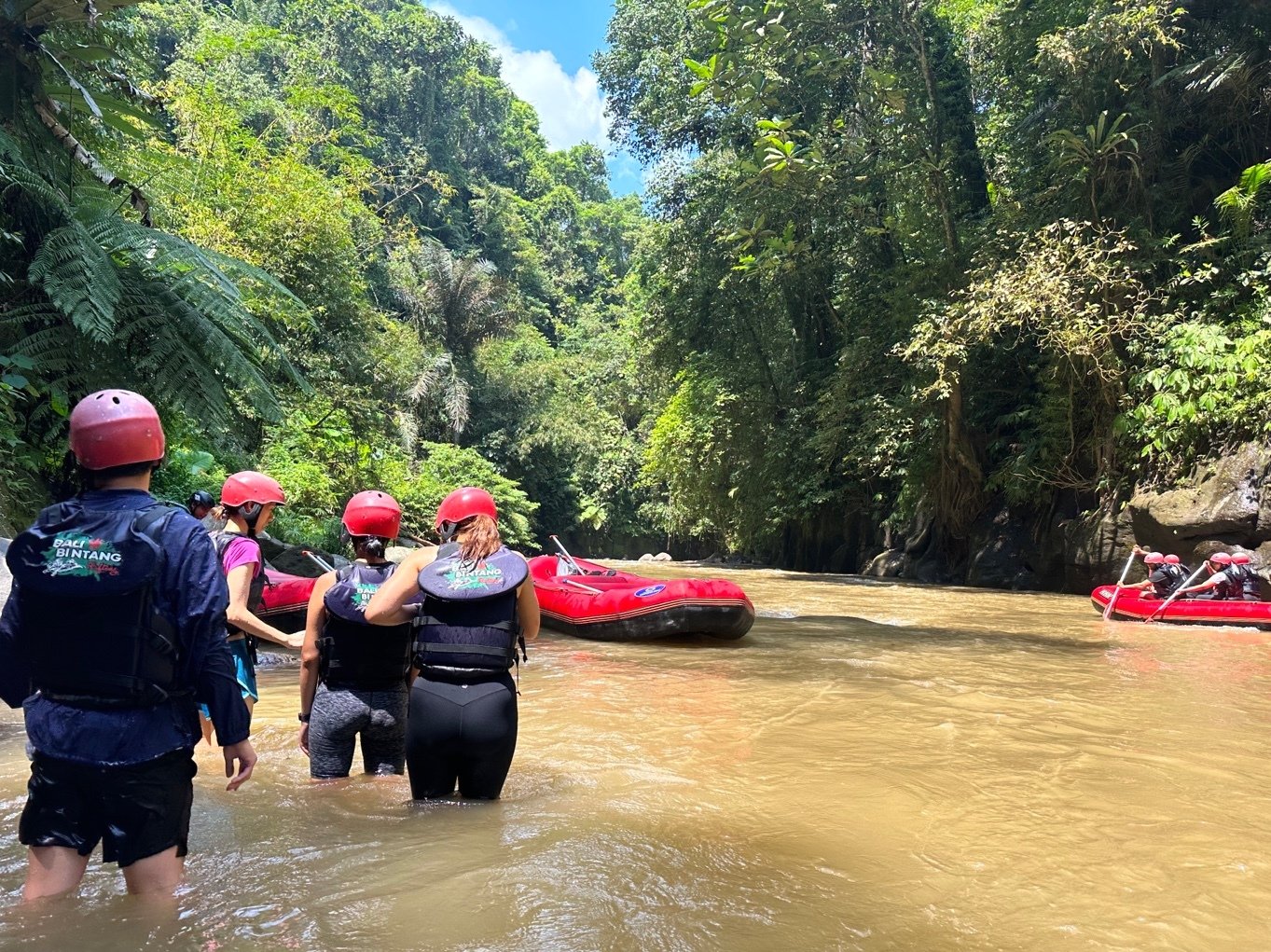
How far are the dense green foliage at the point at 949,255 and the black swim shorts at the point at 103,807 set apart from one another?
14549 millimetres

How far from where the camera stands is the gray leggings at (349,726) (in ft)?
11.7

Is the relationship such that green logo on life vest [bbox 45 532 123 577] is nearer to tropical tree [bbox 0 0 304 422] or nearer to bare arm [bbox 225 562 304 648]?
bare arm [bbox 225 562 304 648]

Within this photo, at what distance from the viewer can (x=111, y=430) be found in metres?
2.13

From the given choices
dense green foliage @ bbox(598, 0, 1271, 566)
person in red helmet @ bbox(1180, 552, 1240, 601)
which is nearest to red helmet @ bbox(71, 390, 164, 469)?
person in red helmet @ bbox(1180, 552, 1240, 601)

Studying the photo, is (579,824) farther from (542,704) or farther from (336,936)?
(542,704)

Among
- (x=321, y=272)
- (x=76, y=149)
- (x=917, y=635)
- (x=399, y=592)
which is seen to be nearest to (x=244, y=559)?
(x=399, y=592)

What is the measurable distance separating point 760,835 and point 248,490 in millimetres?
2571

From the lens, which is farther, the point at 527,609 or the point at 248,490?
the point at 248,490

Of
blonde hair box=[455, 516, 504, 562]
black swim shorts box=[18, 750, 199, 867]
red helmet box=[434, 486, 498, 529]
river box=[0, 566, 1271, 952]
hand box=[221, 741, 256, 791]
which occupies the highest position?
red helmet box=[434, 486, 498, 529]

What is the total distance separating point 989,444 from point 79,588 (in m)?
18.2

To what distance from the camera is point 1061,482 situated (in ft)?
52.6

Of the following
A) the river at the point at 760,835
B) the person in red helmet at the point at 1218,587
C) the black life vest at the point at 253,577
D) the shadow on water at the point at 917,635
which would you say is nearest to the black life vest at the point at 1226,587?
the person in red helmet at the point at 1218,587

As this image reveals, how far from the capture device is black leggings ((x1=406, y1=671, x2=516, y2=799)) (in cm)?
309

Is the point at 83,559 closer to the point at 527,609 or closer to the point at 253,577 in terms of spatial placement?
the point at 527,609
